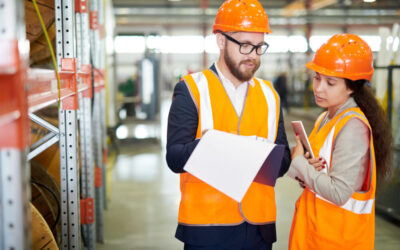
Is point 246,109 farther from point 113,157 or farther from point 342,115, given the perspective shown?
point 113,157

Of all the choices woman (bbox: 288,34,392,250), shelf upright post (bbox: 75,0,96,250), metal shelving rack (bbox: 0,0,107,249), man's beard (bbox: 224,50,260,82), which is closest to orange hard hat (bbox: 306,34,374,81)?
woman (bbox: 288,34,392,250)

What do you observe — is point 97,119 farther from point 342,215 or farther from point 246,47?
point 342,215

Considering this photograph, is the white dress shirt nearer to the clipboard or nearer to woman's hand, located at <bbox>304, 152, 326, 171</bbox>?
the clipboard

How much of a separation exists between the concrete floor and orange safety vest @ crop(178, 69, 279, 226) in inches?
95.2

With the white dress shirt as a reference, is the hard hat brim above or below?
above

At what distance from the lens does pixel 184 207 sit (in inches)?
73.0

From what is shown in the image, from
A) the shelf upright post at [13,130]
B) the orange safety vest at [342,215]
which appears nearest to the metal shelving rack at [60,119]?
the shelf upright post at [13,130]

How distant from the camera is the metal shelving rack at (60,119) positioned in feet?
3.33

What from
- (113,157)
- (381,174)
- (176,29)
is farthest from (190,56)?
(381,174)

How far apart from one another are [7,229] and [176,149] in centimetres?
78

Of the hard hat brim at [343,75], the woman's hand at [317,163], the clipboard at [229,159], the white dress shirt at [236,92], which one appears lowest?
the woman's hand at [317,163]

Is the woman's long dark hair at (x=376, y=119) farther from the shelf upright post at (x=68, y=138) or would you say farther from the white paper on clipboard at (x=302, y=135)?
the shelf upright post at (x=68, y=138)

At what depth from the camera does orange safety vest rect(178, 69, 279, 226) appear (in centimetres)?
180

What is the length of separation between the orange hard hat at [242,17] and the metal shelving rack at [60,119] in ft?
2.78
